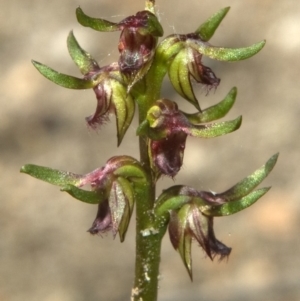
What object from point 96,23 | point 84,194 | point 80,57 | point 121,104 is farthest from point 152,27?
point 84,194

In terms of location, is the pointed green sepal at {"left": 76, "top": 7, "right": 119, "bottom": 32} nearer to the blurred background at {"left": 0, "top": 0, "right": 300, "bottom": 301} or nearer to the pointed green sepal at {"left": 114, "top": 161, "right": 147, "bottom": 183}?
the pointed green sepal at {"left": 114, "top": 161, "right": 147, "bottom": 183}

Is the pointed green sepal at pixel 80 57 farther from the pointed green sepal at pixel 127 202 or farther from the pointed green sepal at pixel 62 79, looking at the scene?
the pointed green sepal at pixel 127 202

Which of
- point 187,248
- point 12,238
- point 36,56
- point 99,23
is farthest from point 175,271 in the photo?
point 99,23

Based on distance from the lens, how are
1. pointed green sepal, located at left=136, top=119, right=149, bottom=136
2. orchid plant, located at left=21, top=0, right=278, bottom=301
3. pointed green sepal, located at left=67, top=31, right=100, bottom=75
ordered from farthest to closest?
1. pointed green sepal, located at left=67, top=31, right=100, bottom=75
2. orchid plant, located at left=21, top=0, right=278, bottom=301
3. pointed green sepal, located at left=136, top=119, right=149, bottom=136

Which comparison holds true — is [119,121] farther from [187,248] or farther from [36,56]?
[36,56]

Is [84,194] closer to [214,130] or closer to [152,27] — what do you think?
[214,130]

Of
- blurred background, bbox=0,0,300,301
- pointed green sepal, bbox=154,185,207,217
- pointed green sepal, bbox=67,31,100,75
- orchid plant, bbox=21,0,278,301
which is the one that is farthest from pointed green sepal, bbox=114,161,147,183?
blurred background, bbox=0,0,300,301

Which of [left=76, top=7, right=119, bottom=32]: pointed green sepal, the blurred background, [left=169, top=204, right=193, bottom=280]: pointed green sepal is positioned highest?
the blurred background
